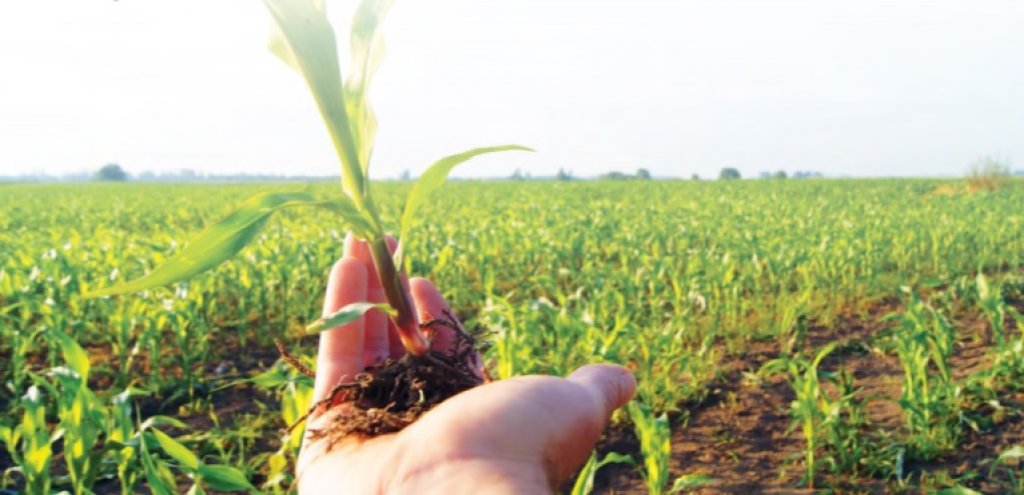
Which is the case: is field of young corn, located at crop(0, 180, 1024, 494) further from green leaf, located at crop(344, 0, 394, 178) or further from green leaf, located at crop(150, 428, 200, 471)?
green leaf, located at crop(344, 0, 394, 178)

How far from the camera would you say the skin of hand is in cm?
139

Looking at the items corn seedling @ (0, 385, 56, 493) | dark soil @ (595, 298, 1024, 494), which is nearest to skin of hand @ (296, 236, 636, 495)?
corn seedling @ (0, 385, 56, 493)

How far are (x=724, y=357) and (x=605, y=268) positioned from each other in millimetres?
2941

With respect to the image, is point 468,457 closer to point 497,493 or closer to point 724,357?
point 497,493

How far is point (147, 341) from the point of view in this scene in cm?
479

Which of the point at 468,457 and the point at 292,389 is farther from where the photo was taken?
the point at 292,389

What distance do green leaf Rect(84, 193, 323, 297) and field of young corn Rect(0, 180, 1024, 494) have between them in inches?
5.6

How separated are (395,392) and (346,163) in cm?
54

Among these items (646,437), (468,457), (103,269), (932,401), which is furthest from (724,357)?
(103,269)

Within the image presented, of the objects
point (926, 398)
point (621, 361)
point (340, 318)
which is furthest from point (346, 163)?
point (926, 398)

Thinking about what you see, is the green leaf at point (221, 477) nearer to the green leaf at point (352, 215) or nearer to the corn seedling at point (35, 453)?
the corn seedling at point (35, 453)

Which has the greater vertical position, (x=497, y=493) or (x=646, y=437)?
(x=497, y=493)

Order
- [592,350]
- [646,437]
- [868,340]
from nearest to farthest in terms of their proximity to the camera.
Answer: [646,437] → [592,350] → [868,340]

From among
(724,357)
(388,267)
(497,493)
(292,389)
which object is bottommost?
(724,357)
